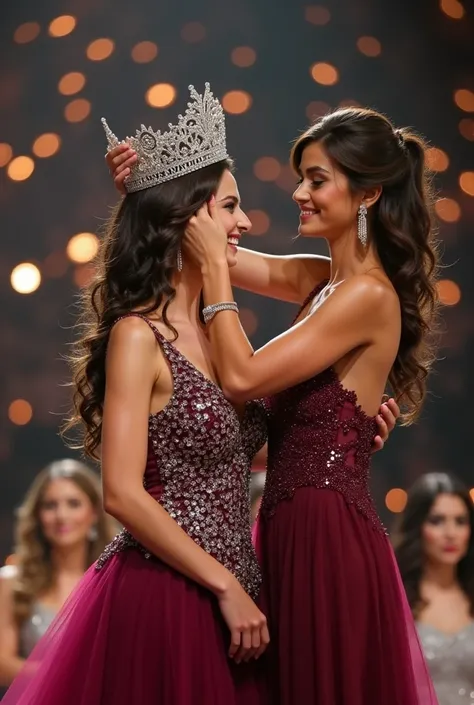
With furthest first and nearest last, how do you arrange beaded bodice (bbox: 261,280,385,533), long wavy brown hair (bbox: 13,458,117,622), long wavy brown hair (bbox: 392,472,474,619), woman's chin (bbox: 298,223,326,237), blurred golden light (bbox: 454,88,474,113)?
blurred golden light (bbox: 454,88,474,113) < long wavy brown hair (bbox: 392,472,474,619) < long wavy brown hair (bbox: 13,458,117,622) < woman's chin (bbox: 298,223,326,237) < beaded bodice (bbox: 261,280,385,533)

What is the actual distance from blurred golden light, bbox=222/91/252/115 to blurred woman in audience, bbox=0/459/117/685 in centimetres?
143

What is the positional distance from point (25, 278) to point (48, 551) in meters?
1.10

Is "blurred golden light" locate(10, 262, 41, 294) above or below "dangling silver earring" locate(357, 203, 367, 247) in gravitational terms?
above

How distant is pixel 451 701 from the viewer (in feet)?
11.5

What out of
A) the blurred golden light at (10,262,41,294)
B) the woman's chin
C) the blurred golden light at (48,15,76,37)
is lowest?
the woman's chin

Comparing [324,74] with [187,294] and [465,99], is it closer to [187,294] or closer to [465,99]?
[465,99]

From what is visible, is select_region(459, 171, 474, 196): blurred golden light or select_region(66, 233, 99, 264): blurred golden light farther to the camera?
select_region(459, 171, 474, 196): blurred golden light

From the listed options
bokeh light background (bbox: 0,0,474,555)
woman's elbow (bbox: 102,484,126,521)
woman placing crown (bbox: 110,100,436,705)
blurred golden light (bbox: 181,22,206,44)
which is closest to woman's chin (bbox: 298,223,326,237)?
woman placing crown (bbox: 110,100,436,705)

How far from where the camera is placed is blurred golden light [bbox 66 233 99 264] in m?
4.30

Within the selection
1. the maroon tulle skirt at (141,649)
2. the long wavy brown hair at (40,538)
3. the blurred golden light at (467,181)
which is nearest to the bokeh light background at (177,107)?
the blurred golden light at (467,181)

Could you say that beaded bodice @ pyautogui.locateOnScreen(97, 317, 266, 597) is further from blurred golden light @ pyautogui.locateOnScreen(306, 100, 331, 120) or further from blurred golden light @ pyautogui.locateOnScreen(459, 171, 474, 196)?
blurred golden light @ pyautogui.locateOnScreen(459, 171, 474, 196)

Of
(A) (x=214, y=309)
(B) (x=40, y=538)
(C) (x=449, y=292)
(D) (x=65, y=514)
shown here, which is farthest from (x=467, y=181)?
(A) (x=214, y=309)

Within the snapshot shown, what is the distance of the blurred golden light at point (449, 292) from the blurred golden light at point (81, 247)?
1.30 m

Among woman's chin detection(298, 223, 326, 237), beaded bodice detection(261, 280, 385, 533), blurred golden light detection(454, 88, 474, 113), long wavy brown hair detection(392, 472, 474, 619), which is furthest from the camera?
blurred golden light detection(454, 88, 474, 113)
